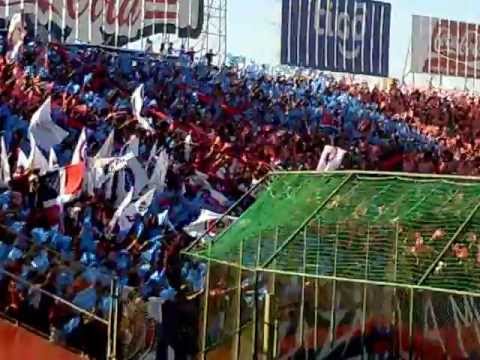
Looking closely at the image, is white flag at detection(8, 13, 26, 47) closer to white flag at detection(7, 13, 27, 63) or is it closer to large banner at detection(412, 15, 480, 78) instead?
white flag at detection(7, 13, 27, 63)

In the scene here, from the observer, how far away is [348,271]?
732 centimetres

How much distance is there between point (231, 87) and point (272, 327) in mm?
14021

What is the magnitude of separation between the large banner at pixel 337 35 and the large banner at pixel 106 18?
5582 mm

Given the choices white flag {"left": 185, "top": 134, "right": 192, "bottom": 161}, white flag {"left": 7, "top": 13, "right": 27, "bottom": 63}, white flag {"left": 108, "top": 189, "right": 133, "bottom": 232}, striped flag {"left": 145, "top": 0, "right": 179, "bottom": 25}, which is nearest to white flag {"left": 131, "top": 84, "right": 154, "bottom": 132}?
white flag {"left": 185, "top": 134, "right": 192, "bottom": 161}

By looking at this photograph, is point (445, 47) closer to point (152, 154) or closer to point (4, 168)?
point (152, 154)

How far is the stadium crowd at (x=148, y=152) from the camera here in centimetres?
910

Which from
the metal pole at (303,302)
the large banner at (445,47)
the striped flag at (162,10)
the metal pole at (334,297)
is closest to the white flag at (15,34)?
the striped flag at (162,10)

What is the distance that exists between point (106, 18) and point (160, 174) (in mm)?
11184

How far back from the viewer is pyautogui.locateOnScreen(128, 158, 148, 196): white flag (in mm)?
11859

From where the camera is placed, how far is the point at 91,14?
22625 mm

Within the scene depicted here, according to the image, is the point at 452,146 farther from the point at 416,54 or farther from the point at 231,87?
the point at 416,54

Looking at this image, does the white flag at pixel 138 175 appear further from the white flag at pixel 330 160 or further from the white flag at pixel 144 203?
the white flag at pixel 330 160

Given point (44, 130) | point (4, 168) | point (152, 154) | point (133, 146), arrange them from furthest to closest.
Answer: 1. point (152, 154)
2. point (133, 146)
3. point (44, 130)
4. point (4, 168)

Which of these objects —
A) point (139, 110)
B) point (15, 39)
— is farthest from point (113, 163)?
point (15, 39)
